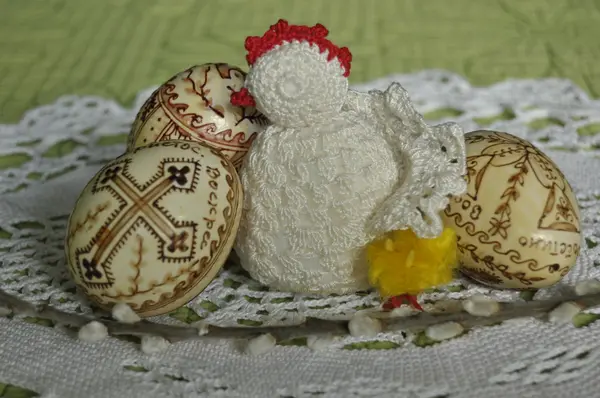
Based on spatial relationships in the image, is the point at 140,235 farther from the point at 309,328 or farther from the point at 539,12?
the point at 539,12

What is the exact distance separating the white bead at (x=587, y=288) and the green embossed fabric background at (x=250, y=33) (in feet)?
2.36

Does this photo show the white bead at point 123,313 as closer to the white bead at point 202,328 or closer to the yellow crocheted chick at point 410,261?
the white bead at point 202,328

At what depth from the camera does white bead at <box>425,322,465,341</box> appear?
31.2 inches

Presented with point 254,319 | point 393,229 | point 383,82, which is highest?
point 383,82

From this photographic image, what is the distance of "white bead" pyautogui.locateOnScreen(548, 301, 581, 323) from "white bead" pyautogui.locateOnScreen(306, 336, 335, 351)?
0.24 m

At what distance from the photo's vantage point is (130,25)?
1.71 metres

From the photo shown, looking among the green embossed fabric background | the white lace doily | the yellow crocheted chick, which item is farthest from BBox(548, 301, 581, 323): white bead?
the green embossed fabric background

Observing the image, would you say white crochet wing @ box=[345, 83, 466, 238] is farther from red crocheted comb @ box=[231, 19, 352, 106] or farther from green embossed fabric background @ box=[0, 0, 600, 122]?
green embossed fabric background @ box=[0, 0, 600, 122]

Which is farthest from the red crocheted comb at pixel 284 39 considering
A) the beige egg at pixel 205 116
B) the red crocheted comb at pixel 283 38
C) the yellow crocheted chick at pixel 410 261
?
the yellow crocheted chick at pixel 410 261

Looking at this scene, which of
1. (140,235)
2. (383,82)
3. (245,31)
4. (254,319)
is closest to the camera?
(140,235)

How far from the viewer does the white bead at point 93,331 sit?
2.60 feet

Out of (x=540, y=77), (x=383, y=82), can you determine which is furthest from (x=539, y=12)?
(x=383, y=82)

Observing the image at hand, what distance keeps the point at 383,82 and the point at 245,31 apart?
0.37 m

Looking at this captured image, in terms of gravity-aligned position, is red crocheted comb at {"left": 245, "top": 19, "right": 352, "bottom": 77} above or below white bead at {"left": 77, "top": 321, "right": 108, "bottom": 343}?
above
